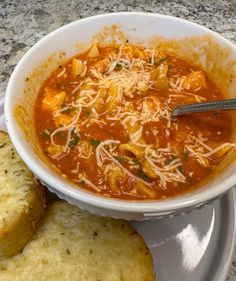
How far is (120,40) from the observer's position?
2660 millimetres

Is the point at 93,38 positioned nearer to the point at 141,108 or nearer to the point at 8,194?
the point at 141,108

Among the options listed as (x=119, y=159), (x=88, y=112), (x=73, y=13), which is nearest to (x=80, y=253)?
(x=119, y=159)

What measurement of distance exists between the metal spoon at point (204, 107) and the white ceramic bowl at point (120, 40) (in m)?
0.27

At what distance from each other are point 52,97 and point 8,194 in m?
0.56

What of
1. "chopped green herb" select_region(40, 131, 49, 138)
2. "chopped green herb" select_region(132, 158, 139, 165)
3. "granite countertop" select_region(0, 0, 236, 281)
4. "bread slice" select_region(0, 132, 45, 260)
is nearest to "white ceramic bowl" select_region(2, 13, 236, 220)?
"chopped green herb" select_region(40, 131, 49, 138)

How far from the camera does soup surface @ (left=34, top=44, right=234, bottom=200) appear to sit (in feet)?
6.35

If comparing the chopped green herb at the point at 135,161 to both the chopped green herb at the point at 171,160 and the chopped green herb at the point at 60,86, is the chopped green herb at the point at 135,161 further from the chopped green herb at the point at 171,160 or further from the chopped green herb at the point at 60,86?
the chopped green herb at the point at 60,86

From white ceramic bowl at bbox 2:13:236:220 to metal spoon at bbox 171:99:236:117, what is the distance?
27 centimetres

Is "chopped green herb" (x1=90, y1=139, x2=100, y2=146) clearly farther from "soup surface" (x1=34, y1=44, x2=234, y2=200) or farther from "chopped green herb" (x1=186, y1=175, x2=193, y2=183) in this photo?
"chopped green herb" (x1=186, y1=175, x2=193, y2=183)

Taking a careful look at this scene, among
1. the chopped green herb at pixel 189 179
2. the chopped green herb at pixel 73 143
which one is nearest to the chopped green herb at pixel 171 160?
the chopped green herb at pixel 189 179

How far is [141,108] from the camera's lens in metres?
2.21

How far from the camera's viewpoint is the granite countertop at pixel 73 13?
141 inches

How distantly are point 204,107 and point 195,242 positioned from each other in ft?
2.18

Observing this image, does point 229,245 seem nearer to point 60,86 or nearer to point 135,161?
point 135,161
